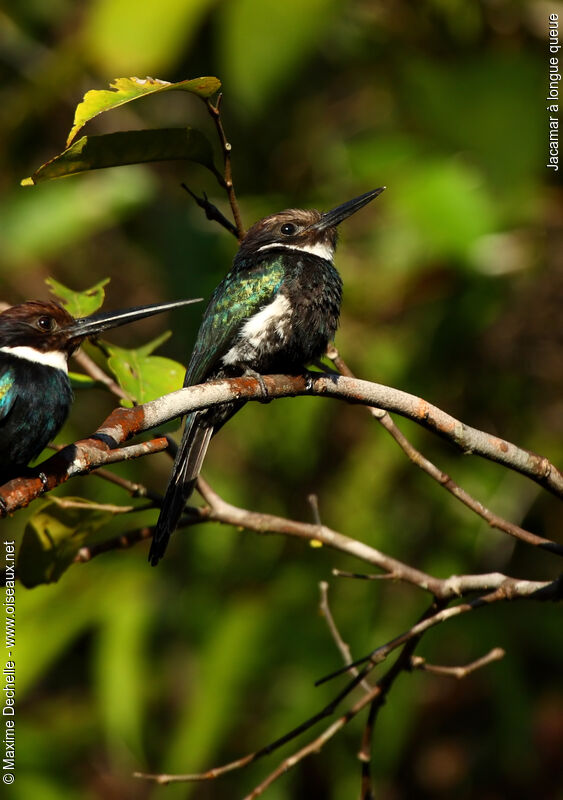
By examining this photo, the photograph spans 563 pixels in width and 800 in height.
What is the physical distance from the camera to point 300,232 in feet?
9.77

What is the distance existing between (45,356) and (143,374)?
0.42m

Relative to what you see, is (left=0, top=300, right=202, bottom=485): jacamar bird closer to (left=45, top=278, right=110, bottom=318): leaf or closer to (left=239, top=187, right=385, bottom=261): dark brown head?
(left=45, top=278, right=110, bottom=318): leaf

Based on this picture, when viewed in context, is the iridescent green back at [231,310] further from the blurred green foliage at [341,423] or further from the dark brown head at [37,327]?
the blurred green foliage at [341,423]

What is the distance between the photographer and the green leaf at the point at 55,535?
2090 millimetres

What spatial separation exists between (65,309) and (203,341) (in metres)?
0.46

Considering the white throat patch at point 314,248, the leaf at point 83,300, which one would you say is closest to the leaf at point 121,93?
the leaf at point 83,300

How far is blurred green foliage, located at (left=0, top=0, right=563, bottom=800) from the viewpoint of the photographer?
3.50 m

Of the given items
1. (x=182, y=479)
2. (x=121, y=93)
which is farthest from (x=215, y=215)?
(x=182, y=479)

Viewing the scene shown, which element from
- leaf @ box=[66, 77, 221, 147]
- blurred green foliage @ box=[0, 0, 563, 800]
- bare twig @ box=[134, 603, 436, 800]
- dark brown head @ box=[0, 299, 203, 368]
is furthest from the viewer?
blurred green foliage @ box=[0, 0, 563, 800]

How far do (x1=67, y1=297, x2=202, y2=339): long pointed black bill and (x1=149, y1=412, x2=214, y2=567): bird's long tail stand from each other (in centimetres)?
30

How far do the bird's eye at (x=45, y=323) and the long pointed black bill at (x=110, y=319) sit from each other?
63 mm

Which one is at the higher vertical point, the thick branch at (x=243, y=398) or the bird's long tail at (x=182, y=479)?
the bird's long tail at (x=182, y=479)

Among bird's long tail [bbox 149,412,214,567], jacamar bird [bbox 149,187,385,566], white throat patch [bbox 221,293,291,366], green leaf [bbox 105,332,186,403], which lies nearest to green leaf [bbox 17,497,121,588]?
bird's long tail [bbox 149,412,214,567]

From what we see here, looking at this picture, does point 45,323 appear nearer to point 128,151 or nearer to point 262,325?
point 262,325
